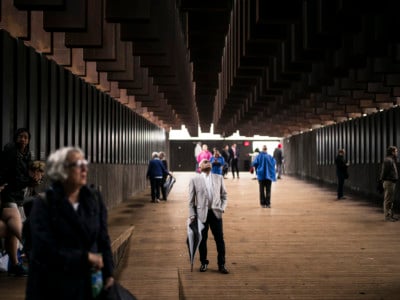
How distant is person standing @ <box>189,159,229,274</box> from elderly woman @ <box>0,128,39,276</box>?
2.39m

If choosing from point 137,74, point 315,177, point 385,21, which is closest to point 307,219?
point 137,74

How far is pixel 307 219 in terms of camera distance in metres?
15.9

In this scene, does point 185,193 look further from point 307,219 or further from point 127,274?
point 127,274

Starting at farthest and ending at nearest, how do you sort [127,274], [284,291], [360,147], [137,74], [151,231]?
1. [360,147]
2. [137,74]
3. [151,231]
4. [127,274]
5. [284,291]

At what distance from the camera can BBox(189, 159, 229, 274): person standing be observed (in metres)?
8.91

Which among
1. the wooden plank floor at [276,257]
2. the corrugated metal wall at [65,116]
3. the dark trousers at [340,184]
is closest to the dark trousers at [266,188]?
the wooden plank floor at [276,257]

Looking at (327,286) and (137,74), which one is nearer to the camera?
(327,286)

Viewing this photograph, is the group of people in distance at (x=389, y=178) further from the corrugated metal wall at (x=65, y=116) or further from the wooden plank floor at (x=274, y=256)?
the corrugated metal wall at (x=65, y=116)

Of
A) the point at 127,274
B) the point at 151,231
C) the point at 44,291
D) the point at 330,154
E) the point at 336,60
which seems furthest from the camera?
the point at 330,154

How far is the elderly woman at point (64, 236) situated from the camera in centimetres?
361

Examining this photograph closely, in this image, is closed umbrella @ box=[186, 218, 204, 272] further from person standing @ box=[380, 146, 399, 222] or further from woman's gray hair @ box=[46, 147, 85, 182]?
person standing @ box=[380, 146, 399, 222]

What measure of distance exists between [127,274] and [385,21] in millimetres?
5100

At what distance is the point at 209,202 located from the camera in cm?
893

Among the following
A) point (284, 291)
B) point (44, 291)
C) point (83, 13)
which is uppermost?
point (83, 13)
